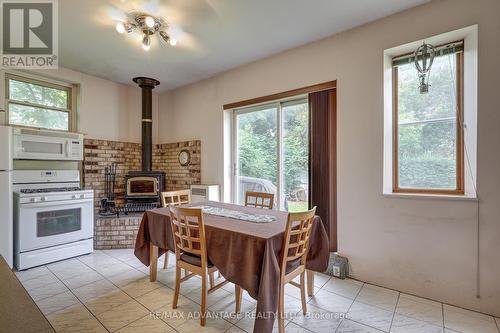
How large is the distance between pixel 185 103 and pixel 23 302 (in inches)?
160

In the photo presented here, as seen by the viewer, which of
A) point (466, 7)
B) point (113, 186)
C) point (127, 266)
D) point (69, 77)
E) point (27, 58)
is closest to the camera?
point (466, 7)

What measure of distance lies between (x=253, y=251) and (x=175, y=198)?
1839 mm

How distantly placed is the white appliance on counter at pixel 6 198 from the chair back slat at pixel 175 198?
5.38 ft

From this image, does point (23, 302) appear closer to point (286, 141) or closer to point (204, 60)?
point (286, 141)

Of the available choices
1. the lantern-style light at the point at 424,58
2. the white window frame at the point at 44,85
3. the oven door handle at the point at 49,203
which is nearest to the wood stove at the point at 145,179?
the oven door handle at the point at 49,203

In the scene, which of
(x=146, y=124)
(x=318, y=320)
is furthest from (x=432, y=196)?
(x=146, y=124)

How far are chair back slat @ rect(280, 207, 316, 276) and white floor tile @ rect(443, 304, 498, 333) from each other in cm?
121

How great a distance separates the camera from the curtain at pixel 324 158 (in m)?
2.76

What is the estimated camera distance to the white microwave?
296 centimetres

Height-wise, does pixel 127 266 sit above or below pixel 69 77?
below

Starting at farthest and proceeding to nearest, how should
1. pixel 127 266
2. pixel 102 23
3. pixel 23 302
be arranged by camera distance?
1. pixel 127 266
2. pixel 102 23
3. pixel 23 302

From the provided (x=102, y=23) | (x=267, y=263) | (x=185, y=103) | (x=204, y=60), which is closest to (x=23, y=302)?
(x=267, y=263)

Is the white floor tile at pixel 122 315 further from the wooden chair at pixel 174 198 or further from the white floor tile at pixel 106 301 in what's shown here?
the wooden chair at pixel 174 198

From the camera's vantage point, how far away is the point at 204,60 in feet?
11.0
